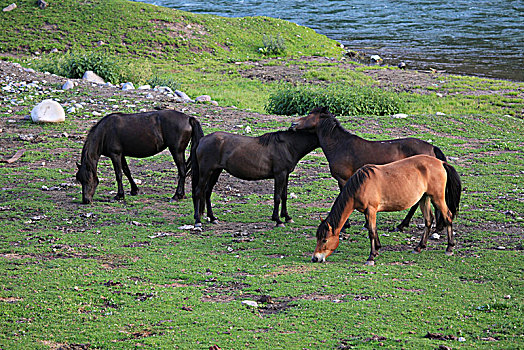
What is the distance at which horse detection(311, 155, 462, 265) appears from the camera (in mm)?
7910

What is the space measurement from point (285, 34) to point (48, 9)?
15.3 meters

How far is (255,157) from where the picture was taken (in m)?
9.66

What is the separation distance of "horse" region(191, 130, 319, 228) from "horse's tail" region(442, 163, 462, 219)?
7.86ft

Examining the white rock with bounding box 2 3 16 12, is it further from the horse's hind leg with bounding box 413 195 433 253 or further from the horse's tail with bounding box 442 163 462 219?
the horse's tail with bounding box 442 163 462 219

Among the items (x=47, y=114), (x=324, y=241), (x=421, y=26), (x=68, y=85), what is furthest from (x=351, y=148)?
(x=421, y=26)

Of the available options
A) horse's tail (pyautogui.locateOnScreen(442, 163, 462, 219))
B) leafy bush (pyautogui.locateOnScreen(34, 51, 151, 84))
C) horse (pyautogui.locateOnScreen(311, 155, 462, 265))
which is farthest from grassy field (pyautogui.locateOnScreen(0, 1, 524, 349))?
leafy bush (pyautogui.locateOnScreen(34, 51, 151, 84))

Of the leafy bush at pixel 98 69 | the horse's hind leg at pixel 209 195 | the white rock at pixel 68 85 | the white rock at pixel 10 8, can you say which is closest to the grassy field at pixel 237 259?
the horse's hind leg at pixel 209 195

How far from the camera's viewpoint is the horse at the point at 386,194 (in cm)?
791

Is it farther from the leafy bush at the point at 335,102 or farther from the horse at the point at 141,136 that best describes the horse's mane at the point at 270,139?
the leafy bush at the point at 335,102

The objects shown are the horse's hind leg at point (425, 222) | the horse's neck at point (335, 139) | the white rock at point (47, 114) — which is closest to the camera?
the horse's hind leg at point (425, 222)

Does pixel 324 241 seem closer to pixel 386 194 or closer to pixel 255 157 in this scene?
pixel 386 194

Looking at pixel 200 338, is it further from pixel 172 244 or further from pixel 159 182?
pixel 159 182

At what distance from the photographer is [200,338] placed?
18.4 feet

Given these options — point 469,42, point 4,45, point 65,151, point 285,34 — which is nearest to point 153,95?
point 65,151
